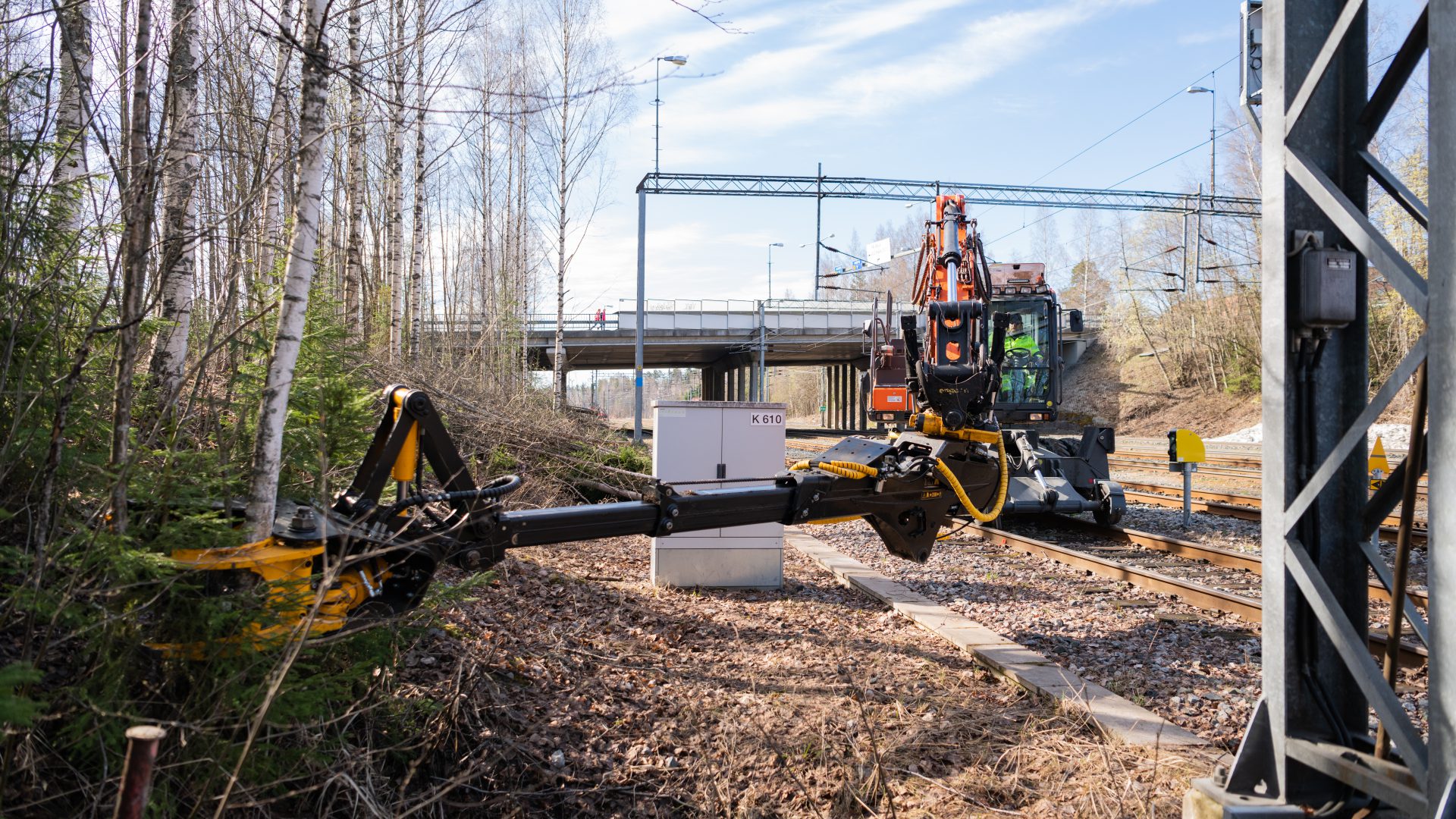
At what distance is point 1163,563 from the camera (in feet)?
31.3

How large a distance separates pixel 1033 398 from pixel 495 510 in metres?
10.7

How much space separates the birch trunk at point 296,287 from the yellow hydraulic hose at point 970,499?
13.7 feet

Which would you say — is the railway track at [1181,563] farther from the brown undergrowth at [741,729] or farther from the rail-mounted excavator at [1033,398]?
the brown undergrowth at [741,729]

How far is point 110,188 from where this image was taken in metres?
3.83

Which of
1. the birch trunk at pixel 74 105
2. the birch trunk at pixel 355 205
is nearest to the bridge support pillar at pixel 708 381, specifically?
the birch trunk at pixel 355 205

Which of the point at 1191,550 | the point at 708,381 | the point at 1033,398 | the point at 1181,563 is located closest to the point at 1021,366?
the point at 1033,398

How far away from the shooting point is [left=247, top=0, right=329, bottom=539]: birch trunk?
12.3 ft

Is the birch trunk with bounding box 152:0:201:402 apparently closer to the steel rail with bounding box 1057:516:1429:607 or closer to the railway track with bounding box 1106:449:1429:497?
the steel rail with bounding box 1057:516:1429:607

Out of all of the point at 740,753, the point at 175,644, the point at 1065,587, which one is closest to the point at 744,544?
the point at 1065,587

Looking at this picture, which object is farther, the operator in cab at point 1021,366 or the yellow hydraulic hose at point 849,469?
the operator in cab at point 1021,366

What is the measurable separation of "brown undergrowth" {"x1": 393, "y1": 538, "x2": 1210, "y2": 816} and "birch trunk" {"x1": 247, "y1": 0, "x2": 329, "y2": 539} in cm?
132

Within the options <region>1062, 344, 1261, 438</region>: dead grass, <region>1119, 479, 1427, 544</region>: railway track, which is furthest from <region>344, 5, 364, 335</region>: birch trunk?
<region>1062, 344, 1261, 438</region>: dead grass

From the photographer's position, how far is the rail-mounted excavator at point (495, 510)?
353 centimetres

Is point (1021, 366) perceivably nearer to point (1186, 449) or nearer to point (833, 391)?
point (1186, 449)
